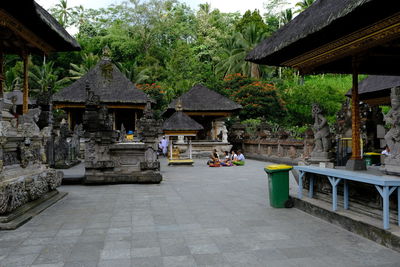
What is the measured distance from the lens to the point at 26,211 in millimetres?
6695

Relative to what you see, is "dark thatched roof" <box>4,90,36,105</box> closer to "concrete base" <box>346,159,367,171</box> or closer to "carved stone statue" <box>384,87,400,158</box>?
"concrete base" <box>346,159,367,171</box>

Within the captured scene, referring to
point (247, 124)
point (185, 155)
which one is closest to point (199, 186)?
point (185, 155)

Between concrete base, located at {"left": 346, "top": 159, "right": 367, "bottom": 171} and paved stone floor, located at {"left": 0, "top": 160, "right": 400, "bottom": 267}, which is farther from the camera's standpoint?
concrete base, located at {"left": 346, "top": 159, "right": 367, "bottom": 171}

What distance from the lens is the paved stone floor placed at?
4293mm

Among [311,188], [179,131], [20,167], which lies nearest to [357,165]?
[311,188]

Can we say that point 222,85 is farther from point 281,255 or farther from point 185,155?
point 281,255

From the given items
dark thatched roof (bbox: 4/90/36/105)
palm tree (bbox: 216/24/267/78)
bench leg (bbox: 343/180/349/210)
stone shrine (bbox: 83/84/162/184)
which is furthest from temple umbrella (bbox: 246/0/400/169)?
palm tree (bbox: 216/24/267/78)

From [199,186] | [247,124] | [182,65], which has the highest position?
[182,65]

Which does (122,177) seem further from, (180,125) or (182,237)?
(180,125)

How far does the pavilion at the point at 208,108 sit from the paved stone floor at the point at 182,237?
18770 mm

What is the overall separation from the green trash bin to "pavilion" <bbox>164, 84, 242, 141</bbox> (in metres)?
19.4

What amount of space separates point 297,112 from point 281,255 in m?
30.4

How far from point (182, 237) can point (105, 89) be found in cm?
2465

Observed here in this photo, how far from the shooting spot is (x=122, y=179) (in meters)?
11.7
